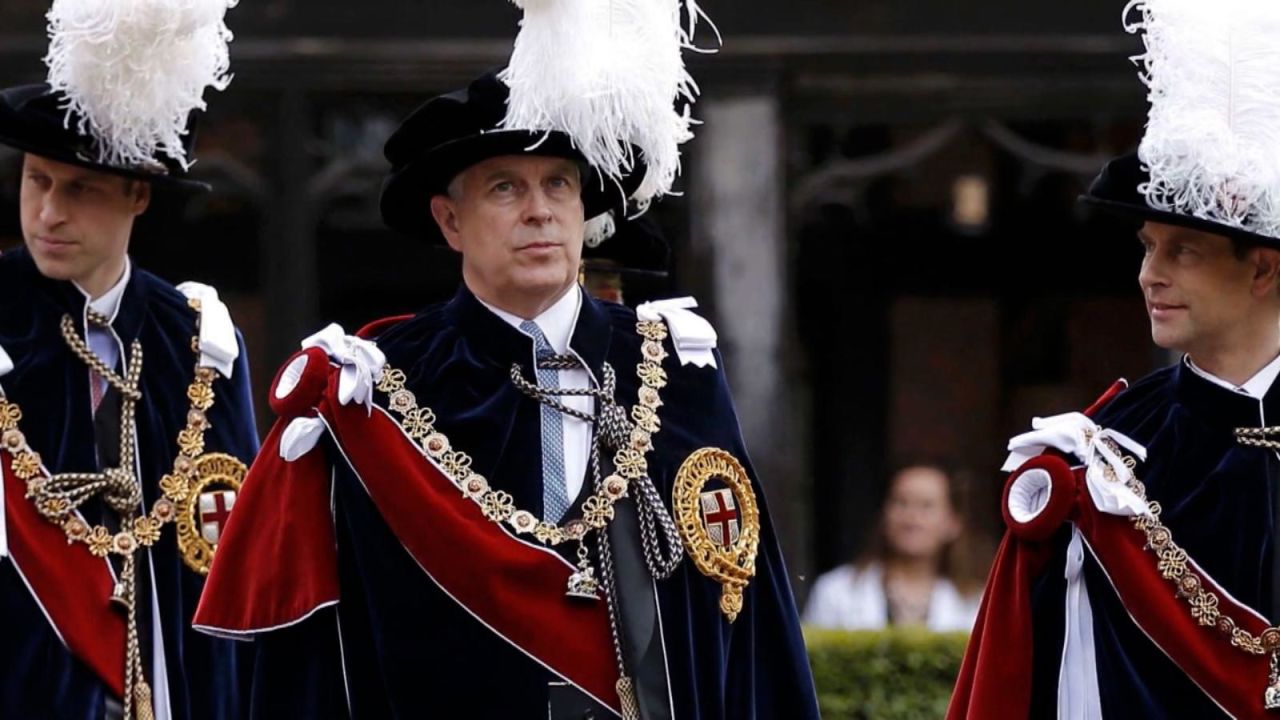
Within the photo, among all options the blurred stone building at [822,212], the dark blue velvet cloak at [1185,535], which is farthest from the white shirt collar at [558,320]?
the blurred stone building at [822,212]

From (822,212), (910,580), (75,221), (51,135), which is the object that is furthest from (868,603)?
(51,135)

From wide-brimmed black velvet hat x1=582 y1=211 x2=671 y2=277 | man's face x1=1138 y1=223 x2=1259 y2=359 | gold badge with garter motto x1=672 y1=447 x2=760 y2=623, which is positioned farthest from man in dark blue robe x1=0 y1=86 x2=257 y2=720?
man's face x1=1138 y1=223 x2=1259 y2=359

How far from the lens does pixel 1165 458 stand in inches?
255

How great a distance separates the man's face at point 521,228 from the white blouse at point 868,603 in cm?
470

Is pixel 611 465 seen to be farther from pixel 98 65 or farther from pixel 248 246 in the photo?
pixel 248 246

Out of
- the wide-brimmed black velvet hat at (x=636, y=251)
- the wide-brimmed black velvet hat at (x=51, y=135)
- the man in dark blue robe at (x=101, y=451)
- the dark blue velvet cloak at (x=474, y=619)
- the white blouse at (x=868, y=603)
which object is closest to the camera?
the dark blue velvet cloak at (x=474, y=619)

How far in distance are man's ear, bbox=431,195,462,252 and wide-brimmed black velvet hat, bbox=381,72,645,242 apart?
0.06ft

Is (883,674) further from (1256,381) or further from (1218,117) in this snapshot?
(1218,117)

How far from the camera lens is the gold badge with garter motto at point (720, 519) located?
20.7 ft

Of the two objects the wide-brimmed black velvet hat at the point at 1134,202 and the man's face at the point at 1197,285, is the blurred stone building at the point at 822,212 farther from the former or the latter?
the man's face at the point at 1197,285

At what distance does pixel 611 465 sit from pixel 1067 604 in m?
0.95

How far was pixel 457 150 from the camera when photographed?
20.8ft

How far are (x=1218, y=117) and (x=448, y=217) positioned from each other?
153 centimetres

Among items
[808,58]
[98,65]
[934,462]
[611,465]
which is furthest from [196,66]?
[934,462]
